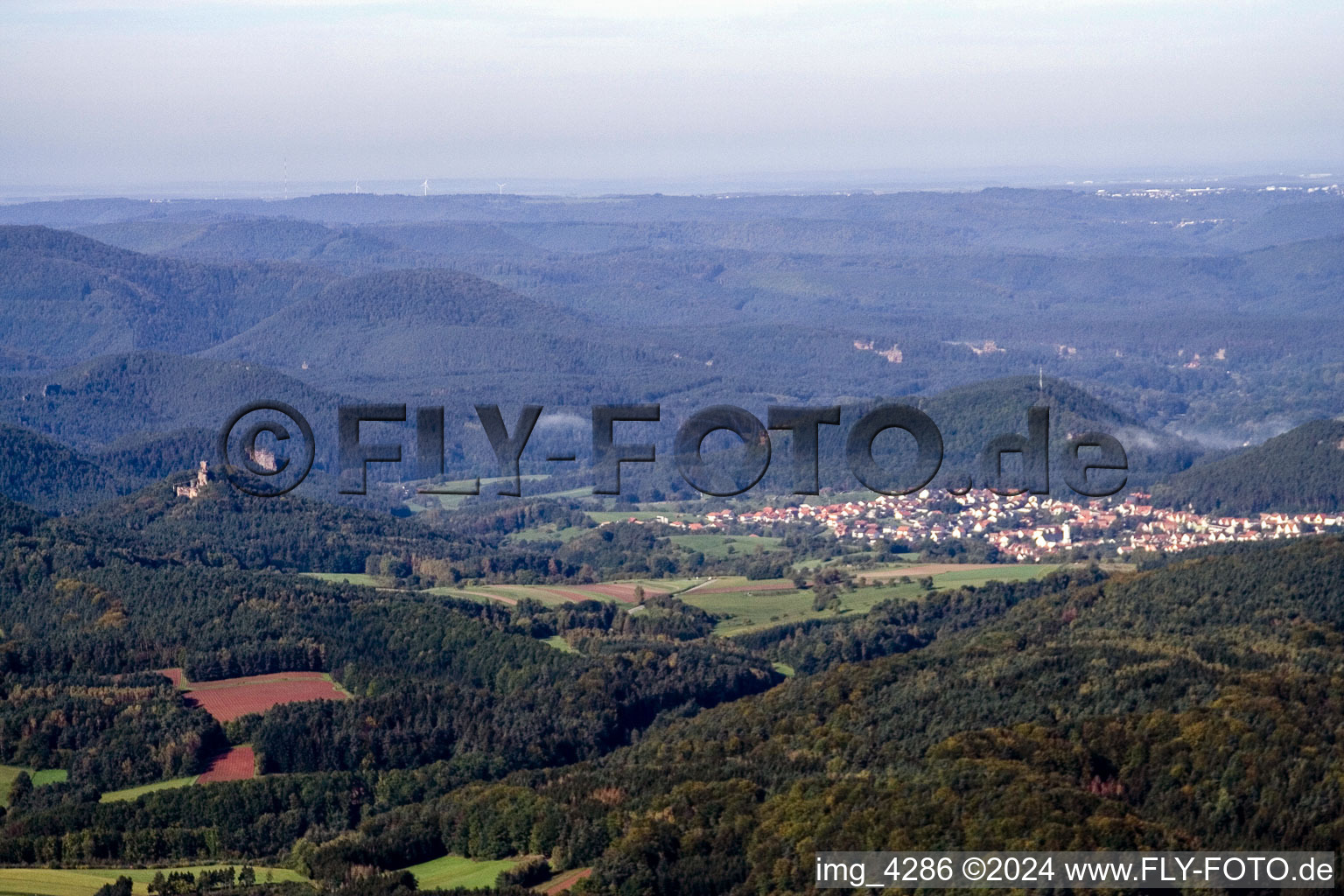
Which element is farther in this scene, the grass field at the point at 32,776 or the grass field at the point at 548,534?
the grass field at the point at 548,534

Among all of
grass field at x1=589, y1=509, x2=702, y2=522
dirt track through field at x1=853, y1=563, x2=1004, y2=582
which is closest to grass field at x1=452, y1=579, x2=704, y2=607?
dirt track through field at x1=853, y1=563, x2=1004, y2=582

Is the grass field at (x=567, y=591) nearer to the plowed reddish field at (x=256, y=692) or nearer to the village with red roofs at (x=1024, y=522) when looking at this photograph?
the plowed reddish field at (x=256, y=692)

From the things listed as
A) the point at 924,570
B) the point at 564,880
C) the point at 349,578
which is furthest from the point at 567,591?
the point at 564,880

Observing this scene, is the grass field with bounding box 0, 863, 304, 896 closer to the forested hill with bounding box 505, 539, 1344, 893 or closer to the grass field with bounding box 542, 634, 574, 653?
the forested hill with bounding box 505, 539, 1344, 893

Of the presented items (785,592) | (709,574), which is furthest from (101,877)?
(709,574)

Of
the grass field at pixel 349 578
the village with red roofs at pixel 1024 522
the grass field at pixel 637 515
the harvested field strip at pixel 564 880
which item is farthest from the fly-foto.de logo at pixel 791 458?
the harvested field strip at pixel 564 880

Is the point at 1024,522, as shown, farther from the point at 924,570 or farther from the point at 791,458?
the point at 791,458

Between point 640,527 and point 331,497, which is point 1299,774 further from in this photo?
point 331,497
